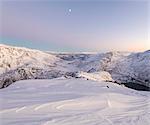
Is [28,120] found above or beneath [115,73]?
above

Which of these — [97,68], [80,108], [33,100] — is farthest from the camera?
[97,68]

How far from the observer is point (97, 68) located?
593ft

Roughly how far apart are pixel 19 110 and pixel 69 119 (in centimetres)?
166

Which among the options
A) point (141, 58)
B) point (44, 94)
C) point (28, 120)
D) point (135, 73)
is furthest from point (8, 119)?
point (141, 58)

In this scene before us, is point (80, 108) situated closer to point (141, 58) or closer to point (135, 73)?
point (135, 73)

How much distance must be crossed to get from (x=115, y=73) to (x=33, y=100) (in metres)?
168

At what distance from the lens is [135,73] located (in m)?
168

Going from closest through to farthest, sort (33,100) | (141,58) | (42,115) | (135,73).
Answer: (42,115) → (33,100) → (135,73) → (141,58)

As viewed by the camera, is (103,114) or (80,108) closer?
(103,114)

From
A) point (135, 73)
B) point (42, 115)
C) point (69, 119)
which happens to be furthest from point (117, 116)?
point (135, 73)

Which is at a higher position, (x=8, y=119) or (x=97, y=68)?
(x=8, y=119)

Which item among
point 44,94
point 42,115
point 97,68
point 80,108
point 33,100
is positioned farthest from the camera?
point 97,68

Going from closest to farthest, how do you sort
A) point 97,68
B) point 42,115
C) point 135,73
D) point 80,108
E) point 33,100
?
point 42,115 < point 80,108 < point 33,100 < point 135,73 < point 97,68

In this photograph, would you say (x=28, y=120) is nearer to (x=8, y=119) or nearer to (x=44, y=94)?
(x=8, y=119)
